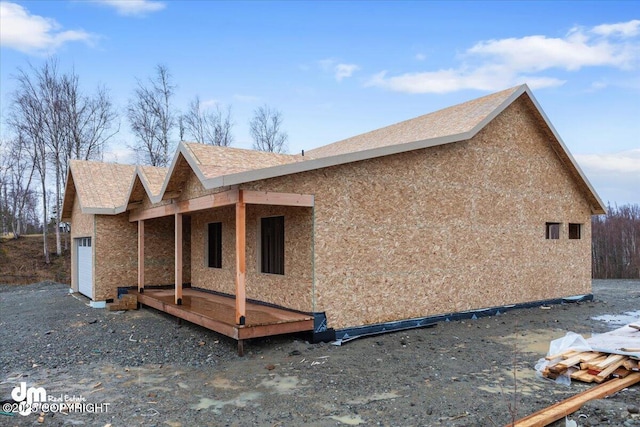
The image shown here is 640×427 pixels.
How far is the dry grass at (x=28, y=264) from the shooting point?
2130 centimetres

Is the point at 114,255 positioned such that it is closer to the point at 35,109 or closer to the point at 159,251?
the point at 159,251

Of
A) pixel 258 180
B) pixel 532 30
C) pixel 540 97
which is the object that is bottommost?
pixel 258 180

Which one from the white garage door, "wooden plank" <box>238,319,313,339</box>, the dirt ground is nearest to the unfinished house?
"wooden plank" <box>238,319,313,339</box>

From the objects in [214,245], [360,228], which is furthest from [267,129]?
[360,228]

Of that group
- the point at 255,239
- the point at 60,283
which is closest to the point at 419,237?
the point at 255,239

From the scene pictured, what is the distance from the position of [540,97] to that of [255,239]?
804 centimetres

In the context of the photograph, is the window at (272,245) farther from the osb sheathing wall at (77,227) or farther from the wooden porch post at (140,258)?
the osb sheathing wall at (77,227)

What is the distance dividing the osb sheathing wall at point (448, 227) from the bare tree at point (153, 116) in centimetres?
1969

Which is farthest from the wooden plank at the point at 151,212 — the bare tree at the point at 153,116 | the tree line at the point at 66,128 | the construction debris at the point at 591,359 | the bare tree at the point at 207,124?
the bare tree at the point at 207,124

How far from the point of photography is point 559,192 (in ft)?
40.3

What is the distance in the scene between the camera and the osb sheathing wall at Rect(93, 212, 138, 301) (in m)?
12.7

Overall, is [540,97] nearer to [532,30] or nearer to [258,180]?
[532,30]

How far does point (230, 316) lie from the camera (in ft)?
26.6

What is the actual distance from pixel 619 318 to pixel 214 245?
32.4 feet
